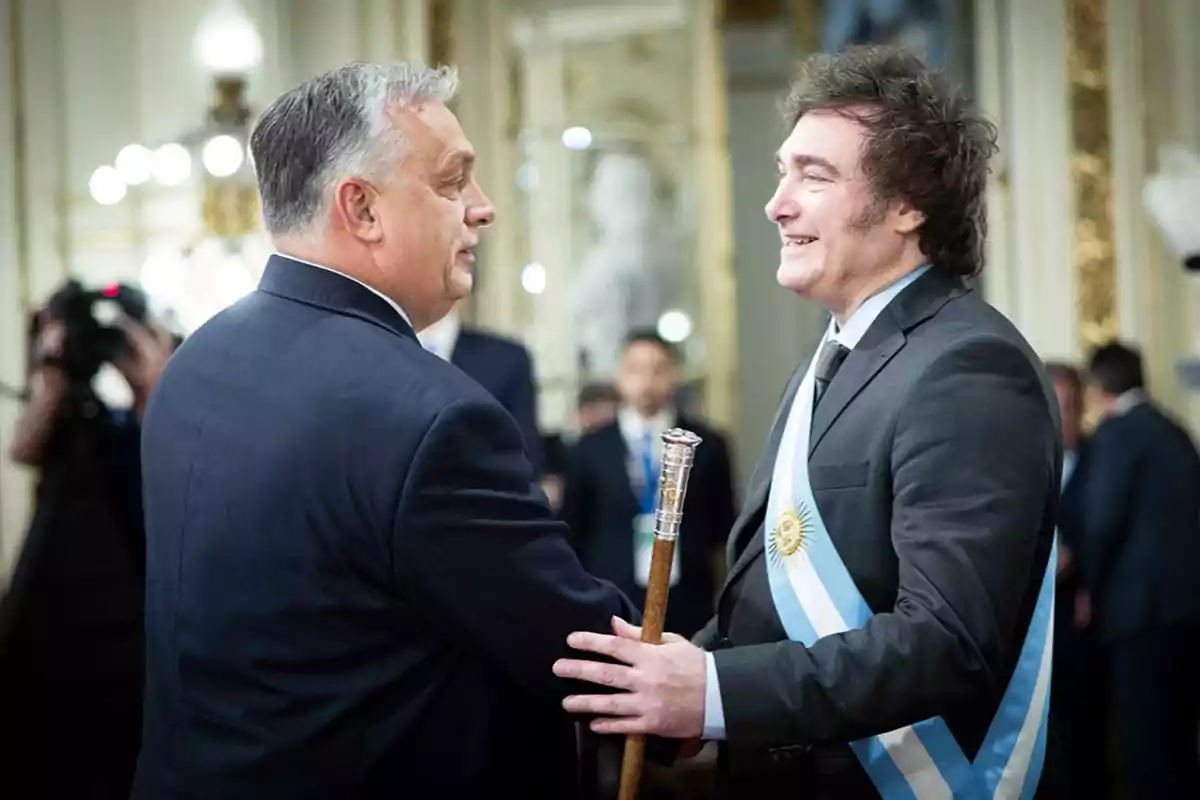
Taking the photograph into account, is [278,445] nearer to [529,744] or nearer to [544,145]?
[529,744]

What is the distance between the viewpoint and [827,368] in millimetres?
1865

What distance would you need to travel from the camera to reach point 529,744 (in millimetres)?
1646

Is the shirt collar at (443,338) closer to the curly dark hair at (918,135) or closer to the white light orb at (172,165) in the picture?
the curly dark hair at (918,135)

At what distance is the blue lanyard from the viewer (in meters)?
4.49

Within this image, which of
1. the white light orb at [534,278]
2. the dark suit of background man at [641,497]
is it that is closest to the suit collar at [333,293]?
the dark suit of background man at [641,497]

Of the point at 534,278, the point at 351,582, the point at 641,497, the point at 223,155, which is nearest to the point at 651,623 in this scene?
the point at 351,582

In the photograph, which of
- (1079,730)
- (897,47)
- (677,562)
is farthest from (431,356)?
(1079,730)

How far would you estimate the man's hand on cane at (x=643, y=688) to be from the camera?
1.61 meters

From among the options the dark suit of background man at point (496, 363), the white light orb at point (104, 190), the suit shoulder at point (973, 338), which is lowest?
the dark suit of background man at point (496, 363)

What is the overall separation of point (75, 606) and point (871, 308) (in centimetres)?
160

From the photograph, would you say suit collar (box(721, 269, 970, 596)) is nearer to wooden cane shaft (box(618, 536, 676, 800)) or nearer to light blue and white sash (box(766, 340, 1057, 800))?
light blue and white sash (box(766, 340, 1057, 800))

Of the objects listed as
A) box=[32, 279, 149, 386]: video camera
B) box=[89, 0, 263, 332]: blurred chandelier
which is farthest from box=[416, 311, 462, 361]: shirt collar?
box=[89, 0, 263, 332]: blurred chandelier

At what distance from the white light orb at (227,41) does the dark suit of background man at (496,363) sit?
65.4 inches

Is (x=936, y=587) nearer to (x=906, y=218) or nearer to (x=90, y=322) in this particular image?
(x=906, y=218)
